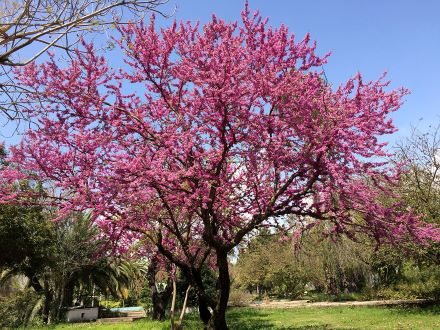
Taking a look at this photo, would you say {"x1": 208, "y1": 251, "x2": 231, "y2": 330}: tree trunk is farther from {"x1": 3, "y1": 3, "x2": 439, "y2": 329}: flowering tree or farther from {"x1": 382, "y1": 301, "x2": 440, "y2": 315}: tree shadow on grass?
{"x1": 382, "y1": 301, "x2": 440, "y2": 315}: tree shadow on grass

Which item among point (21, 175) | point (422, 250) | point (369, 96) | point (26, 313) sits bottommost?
point (26, 313)

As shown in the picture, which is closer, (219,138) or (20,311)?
(219,138)

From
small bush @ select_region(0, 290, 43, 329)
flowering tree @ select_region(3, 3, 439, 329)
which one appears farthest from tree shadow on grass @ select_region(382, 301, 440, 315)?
small bush @ select_region(0, 290, 43, 329)

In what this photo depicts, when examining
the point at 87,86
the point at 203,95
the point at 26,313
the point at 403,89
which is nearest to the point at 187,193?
the point at 203,95

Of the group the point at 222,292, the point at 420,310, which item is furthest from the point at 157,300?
the point at 420,310

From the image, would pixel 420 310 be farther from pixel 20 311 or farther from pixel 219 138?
pixel 20 311

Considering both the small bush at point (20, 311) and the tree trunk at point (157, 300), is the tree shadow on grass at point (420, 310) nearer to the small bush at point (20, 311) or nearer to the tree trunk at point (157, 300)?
the tree trunk at point (157, 300)

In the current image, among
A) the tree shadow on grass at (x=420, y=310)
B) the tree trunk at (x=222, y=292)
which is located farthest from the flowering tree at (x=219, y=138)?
the tree shadow on grass at (x=420, y=310)

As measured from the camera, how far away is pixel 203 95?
23.9 ft

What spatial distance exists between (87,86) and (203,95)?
2253 mm

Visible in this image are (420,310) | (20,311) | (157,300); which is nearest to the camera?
(420,310)

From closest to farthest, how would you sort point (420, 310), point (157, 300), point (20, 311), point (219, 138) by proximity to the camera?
1. point (219, 138)
2. point (420, 310)
3. point (20, 311)
4. point (157, 300)

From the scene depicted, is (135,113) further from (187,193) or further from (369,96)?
(369,96)

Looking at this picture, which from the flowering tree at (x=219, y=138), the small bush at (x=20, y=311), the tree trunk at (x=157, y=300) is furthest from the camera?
the tree trunk at (x=157, y=300)
